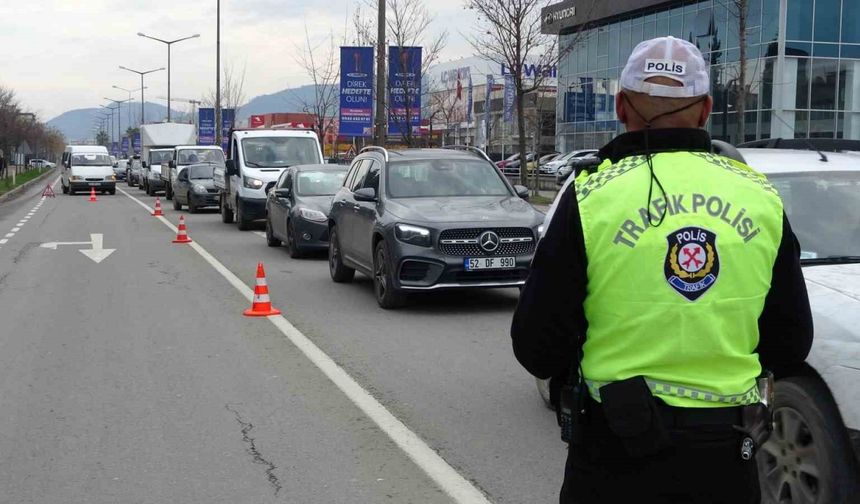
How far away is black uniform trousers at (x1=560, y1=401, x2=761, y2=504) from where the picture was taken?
2.37 metres

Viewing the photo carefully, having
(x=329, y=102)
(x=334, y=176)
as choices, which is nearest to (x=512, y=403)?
(x=334, y=176)

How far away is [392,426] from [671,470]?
410 cm

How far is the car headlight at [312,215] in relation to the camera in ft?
54.1

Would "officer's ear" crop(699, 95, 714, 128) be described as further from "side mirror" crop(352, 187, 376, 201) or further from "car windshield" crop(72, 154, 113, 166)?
"car windshield" crop(72, 154, 113, 166)

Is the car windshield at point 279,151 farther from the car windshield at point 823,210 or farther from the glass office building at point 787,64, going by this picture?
the car windshield at point 823,210

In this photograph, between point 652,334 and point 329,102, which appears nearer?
point 652,334

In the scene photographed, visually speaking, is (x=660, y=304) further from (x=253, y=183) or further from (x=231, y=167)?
(x=231, y=167)

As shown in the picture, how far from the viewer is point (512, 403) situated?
273 inches

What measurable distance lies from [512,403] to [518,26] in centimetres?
2272

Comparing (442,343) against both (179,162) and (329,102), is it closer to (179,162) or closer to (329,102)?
(179,162)

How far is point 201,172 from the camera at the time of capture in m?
31.4

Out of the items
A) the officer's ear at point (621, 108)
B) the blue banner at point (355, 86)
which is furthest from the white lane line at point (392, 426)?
the blue banner at point (355, 86)

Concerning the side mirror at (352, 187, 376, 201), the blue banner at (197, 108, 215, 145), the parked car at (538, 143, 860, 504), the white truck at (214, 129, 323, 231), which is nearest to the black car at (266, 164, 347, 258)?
the white truck at (214, 129, 323, 231)

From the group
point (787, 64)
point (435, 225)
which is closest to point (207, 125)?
point (787, 64)
